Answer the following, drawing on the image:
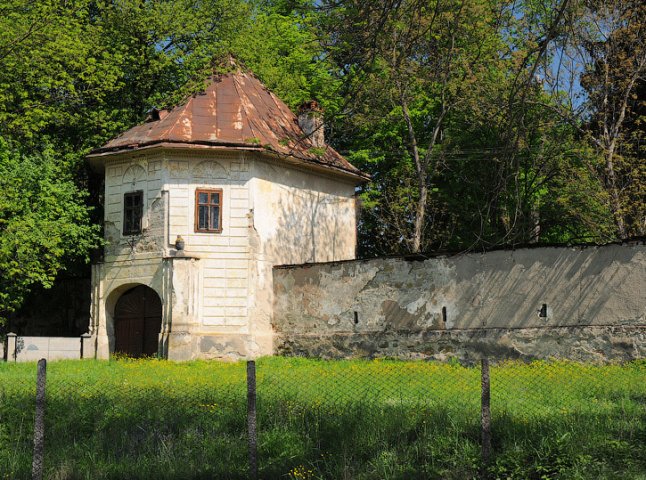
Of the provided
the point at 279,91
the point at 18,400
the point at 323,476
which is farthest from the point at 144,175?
the point at 323,476

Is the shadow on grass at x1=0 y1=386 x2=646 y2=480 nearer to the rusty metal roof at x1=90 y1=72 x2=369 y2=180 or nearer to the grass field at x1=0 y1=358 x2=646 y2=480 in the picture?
the grass field at x1=0 y1=358 x2=646 y2=480

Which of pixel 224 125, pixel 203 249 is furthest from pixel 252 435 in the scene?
pixel 224 125

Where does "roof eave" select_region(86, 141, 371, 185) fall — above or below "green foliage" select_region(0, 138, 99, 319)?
above

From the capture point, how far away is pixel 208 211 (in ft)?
78.8

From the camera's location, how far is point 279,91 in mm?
30359

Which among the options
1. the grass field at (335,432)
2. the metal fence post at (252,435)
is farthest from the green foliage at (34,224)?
the metal fence post at (252,435)

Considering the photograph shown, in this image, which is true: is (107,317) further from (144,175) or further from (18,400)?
(18,400)

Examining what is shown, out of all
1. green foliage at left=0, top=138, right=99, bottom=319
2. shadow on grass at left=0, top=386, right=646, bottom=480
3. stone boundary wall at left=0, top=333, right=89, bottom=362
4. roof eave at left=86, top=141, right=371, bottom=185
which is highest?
roof eave at left=86, top=141, right=371, bottom=185

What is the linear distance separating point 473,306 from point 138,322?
31.3 feet

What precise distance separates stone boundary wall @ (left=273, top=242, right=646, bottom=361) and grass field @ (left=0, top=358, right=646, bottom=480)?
488 cm

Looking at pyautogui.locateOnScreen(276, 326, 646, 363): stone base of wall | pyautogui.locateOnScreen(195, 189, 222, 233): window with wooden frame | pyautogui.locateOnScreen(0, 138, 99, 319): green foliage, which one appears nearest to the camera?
pyautogui.locateOnScreen(276, 326, 646, 363): stone base of wall

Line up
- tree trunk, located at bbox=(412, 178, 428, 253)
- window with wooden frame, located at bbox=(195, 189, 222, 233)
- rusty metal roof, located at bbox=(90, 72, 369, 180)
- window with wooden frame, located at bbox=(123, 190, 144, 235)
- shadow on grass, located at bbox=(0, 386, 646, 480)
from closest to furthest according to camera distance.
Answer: shadow on grass, located at bbox=(0, 386, 646, 480), window with wooden frame, located at bbox=(195, 189, 222, 233), rusty metal roof, located at bbox=(90, 72, 369, 180), window with wooden frame, located at bbox=(123, 190, 144, 235), tree trunk, located at bbox=(412, 178, 428, 253)

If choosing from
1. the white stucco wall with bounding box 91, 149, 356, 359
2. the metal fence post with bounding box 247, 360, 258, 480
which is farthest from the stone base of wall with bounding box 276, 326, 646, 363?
the metal fence post with bounding box 247, 360, 258, 480

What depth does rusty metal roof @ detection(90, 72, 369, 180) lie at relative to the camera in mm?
24062
